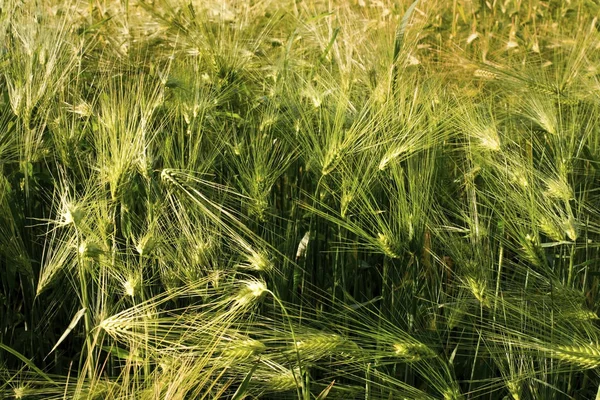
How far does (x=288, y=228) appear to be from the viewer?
154cm

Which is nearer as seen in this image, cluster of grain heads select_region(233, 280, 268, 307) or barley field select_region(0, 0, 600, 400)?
cluster of grain heads select_region(233, 280, 268, 307)

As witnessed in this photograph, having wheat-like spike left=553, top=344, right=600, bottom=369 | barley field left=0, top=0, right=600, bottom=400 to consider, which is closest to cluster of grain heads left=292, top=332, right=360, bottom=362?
barley field left=0, top=0, right=600, bottom=400

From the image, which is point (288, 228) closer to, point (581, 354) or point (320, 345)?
point (320, 345)

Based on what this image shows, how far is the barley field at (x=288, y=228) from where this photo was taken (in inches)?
49.9

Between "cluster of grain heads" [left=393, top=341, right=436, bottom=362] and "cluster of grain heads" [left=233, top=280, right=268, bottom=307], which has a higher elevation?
"cluster of grain heads" [left=233, top=280, right=268, bottom=307]

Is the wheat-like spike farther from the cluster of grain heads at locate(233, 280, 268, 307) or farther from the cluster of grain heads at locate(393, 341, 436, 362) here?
the cluster of grain heads at locate(233, 280, 268, 307)

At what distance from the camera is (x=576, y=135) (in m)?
1.65

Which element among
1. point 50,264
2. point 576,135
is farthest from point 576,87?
point 50,264

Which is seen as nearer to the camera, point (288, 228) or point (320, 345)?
point (320, 345)

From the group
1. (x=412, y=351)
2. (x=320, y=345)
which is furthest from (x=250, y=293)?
(x=412, y=351)

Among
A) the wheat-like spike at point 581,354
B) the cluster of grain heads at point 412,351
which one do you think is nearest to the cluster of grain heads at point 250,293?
the cluster of grain heads at point 412,351

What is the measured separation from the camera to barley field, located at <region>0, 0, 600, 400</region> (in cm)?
127

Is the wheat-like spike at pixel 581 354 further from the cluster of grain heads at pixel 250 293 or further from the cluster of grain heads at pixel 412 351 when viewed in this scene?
the cluster of grain heads at pixel 250 293

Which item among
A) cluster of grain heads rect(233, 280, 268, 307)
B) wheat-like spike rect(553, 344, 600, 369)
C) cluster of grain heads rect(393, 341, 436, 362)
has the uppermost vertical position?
cluster of grain heads rect(233, 280, 268, 307)
